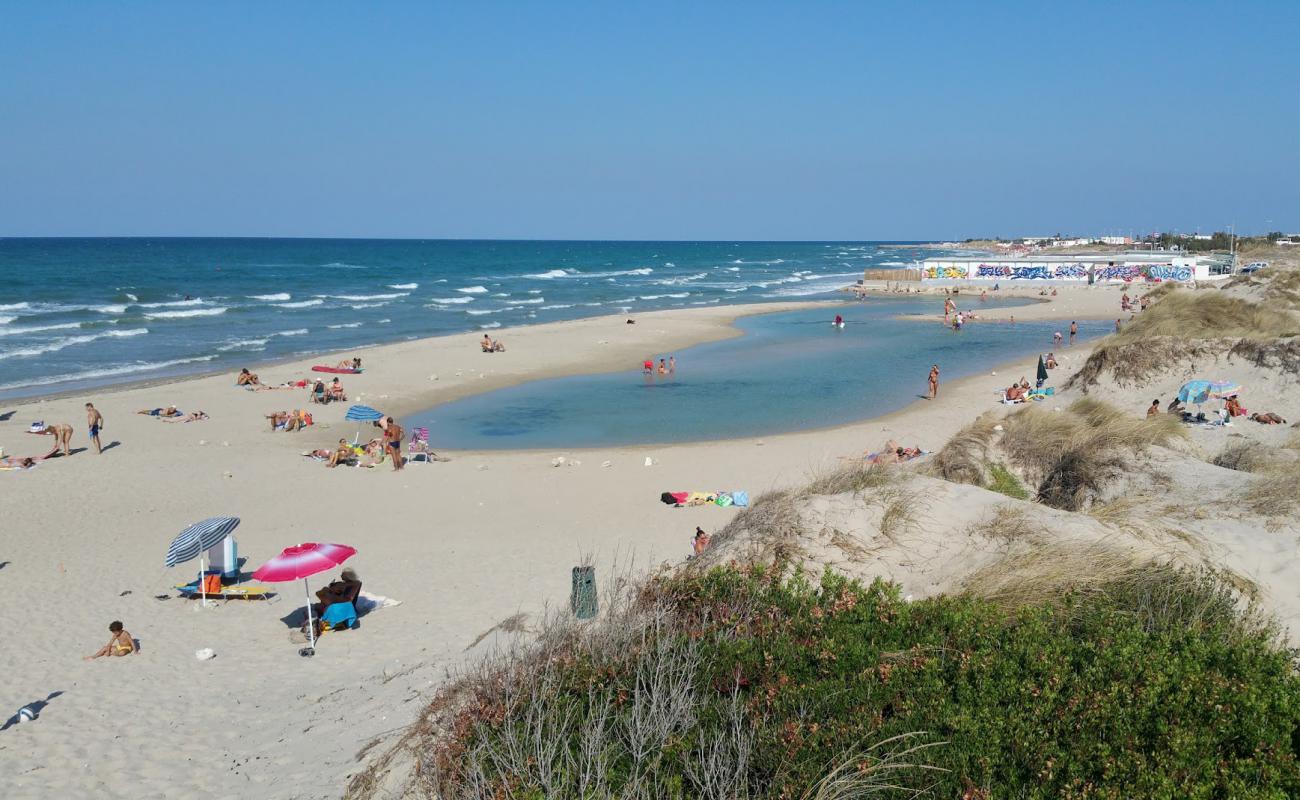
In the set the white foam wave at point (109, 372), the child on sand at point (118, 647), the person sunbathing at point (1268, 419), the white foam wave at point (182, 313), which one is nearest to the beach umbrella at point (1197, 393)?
the person sunbathing at point (1268, 419)

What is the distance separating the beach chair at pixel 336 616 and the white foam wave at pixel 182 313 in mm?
44018

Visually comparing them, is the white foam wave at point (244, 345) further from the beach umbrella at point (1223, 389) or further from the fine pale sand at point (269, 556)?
the beach umbrella at point (1223, 389)

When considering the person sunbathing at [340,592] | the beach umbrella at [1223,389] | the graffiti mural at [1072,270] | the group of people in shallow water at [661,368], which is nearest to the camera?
the person sunbathing at [340,592]

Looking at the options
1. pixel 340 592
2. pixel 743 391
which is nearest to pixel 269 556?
pixel 340 592

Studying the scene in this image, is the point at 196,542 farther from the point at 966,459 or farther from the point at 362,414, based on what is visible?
the point at 966,459

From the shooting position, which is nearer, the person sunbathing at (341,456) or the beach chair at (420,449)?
the person sunbathing at (341,456)

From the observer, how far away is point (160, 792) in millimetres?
7477

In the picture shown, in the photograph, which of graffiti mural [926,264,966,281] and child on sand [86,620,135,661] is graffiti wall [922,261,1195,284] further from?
child on sand [86,620,135,661]

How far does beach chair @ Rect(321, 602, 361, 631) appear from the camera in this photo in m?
10.8

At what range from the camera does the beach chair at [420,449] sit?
19.7m

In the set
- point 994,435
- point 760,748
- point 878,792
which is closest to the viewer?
point 878,792

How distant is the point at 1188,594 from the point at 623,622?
3.94 metres

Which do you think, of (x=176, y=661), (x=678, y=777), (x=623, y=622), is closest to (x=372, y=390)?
(x=176, y=661)

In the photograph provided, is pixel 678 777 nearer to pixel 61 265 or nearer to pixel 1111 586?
pixel 1111 586
